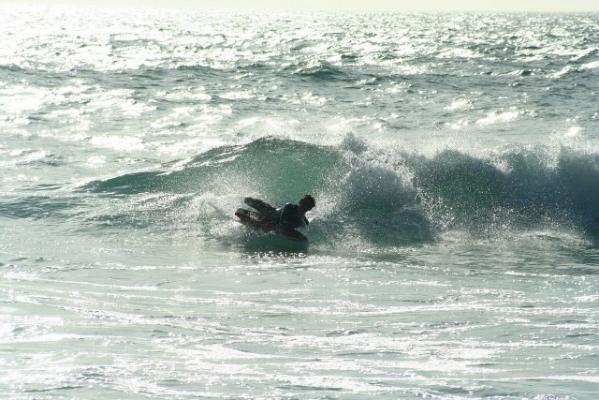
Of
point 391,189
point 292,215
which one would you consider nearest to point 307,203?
point 292,215

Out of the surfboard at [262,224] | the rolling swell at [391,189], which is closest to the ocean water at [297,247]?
the rolling swell at [391,189]

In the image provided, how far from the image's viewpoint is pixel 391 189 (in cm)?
1503

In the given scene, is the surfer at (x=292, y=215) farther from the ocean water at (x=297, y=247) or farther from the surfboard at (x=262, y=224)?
the ocean water at (x=297, y=247)

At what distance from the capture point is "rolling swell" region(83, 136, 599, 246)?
46.0 feet

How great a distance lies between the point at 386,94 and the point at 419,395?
24921 millimetres

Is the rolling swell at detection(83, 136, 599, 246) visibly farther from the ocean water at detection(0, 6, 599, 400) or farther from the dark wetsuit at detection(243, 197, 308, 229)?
the dark wetsuit at detection(243, 197, 308, 229)

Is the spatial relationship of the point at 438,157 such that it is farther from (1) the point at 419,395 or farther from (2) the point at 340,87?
(2) the point at 340,87

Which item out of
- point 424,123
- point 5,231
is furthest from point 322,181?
point 424,123

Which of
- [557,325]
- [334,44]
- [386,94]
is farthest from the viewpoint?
[334,44]

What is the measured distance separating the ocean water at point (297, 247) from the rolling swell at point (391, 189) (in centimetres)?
4

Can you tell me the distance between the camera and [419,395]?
626cm

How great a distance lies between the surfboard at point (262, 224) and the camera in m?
12.7

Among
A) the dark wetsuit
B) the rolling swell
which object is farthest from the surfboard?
the rolling swell

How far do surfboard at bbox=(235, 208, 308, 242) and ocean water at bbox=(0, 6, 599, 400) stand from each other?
15 centimetres
